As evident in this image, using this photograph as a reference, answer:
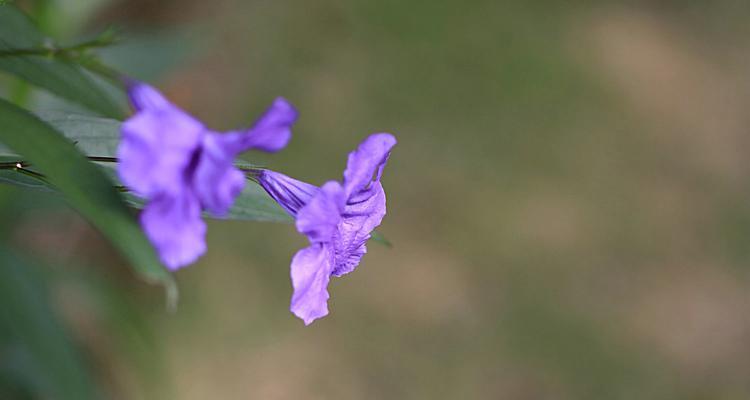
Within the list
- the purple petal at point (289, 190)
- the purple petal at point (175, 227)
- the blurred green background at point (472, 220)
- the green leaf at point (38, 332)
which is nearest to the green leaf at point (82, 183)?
the purple petal at point (175, 227)

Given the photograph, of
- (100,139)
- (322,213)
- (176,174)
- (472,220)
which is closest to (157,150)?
(176,174)

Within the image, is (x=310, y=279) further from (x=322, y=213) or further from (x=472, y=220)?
(x=472, y=220)

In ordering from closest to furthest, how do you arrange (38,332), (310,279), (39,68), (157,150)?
(157,150) < (310,279) < (39,68) < (38,332)

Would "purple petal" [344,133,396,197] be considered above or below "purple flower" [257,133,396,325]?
above

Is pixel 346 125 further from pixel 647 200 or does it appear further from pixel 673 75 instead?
pixel 673 75

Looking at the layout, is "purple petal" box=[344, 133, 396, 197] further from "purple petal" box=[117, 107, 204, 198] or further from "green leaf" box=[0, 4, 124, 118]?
"green leaf" box=[0, 4, 124, 118]

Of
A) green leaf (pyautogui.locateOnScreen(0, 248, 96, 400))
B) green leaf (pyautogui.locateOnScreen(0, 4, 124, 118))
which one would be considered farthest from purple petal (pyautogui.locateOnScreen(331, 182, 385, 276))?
green leaf (pyautogui.locateOnScreen(0, 248, 96, 400))
